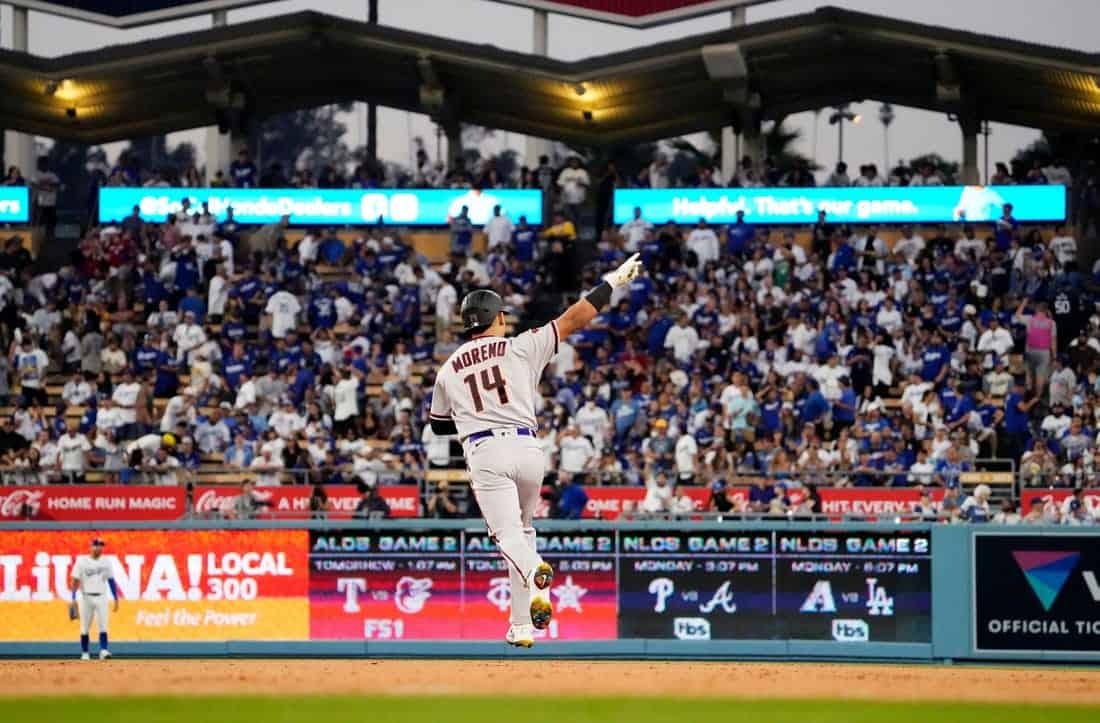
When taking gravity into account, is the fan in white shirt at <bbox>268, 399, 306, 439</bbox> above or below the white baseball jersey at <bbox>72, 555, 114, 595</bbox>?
above

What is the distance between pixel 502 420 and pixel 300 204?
89.5ft

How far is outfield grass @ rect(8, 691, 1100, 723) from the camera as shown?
11906 mm

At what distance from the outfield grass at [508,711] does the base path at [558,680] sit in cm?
86

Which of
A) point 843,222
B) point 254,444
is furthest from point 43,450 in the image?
point 843,222

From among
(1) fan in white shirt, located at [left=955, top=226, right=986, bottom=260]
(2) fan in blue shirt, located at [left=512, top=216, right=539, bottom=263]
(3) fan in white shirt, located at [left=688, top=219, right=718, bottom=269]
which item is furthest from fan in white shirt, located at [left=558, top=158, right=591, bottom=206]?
(1) fan in white shirt, located at [left=955, top=226, right=986, bottom=260]

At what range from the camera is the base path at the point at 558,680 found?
583 inches

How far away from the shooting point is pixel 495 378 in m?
11.9

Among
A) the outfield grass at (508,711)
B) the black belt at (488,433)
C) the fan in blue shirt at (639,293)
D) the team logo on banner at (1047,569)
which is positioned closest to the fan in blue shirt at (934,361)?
the fan in blue shirt at (639,293)

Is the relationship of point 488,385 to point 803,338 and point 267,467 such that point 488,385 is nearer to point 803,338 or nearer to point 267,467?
point 267,467

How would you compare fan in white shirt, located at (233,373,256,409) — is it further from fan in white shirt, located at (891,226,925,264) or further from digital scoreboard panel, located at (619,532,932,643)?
fan in white shirt, located at (891,226,925,264)

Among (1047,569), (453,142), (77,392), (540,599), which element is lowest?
(1047,569)

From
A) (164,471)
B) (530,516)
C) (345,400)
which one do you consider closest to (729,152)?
(345,400)

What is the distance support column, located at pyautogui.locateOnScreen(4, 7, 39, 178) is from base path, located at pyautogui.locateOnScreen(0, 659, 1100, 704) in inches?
877

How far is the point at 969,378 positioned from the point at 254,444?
11820 millimetres
